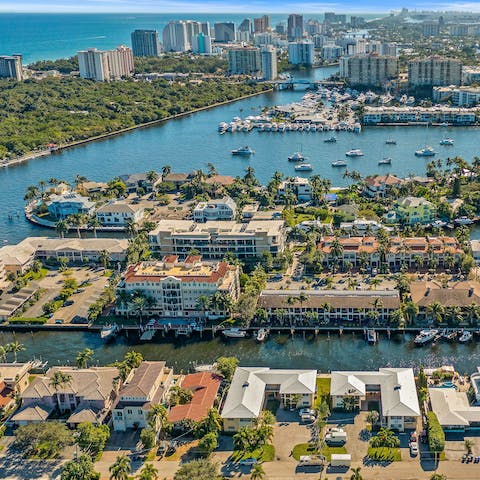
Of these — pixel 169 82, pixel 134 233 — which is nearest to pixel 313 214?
pixel 134 233

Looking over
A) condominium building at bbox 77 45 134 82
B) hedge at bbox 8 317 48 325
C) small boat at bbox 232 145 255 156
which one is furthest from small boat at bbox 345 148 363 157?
condominium building at bbox 77 45 134 82

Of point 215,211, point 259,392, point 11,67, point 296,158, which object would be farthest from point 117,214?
point 11,67

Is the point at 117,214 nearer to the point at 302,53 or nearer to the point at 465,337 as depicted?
the point at 465,337

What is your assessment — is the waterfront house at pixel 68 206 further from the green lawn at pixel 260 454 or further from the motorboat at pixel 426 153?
the motorboat at pixel 426 153

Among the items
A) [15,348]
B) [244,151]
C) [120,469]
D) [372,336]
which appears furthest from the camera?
[244,151]

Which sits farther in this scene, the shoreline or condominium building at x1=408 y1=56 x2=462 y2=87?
condominium building at x1=408 y1=56 x2=462 y2=87

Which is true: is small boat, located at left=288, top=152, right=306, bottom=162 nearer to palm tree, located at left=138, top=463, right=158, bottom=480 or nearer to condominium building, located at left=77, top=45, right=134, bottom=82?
palm tree, located at left=138, top=463, right=158, bottom=480

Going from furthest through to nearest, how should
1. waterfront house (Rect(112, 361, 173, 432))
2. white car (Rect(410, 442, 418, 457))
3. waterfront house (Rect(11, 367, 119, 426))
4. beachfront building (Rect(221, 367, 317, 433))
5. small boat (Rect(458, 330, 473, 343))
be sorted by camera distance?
small boat (Rect(458, 330, 473, 343)), waterfront house (Rect(11, 367, 119, 426)), waterfront house (Rect(112, 361, 173, 432)), beachfront building (Rect(221, 367, 317, 433)), white car (Rect(410, 442, 418, 457))
